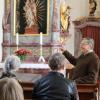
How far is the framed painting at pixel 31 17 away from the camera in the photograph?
828 cm

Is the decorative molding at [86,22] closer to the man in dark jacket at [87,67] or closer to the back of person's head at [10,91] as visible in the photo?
the man in dark jacket at [87,67]

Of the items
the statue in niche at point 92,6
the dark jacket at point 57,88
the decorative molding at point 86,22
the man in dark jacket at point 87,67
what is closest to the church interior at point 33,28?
the man in dark jacket at point 87,67

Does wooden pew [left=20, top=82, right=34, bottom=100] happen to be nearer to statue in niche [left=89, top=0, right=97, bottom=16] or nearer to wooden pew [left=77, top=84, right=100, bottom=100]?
wooden pew [left=77, top=84, right=100, bottom=100]

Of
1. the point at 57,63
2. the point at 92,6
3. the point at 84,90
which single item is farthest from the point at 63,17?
the point at 57,63

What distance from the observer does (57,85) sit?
3.44m

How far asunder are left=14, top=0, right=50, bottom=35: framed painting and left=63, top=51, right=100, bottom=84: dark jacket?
3.20 m

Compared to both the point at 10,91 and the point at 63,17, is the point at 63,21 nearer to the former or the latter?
the point at 63,17

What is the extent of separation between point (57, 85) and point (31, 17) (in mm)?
5080

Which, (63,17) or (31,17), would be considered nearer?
(31,17)

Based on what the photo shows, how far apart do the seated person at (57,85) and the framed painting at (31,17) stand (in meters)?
4.83

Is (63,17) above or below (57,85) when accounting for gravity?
above

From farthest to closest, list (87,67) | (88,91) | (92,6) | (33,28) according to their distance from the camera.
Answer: (92,6) < (33,28) < (87,67) < (88,91)

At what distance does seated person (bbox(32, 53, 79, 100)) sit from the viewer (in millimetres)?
3418

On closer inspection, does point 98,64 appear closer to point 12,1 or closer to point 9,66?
point 9,66
